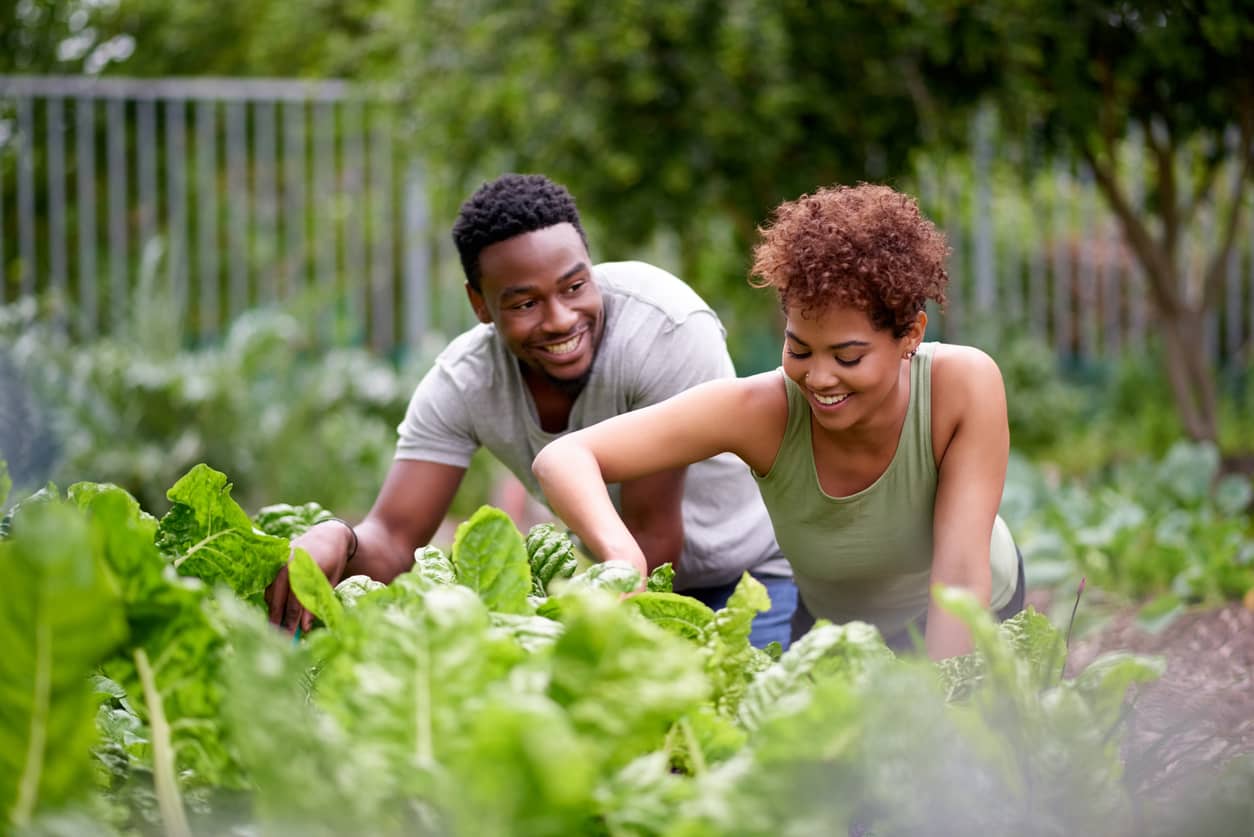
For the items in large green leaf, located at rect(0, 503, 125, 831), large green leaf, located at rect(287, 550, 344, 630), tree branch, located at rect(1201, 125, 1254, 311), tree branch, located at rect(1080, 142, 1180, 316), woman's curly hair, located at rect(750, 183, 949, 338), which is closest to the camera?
large green leaf, located at rect(0, 503, 125, 831)

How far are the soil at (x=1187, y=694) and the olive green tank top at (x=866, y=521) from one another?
1.37 ft

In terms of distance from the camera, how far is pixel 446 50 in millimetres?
7590

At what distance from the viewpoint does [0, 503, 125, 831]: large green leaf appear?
0.75 meters

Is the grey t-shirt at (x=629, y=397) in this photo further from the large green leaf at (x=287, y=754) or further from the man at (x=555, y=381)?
the large green leaf at (x=287, y=754)

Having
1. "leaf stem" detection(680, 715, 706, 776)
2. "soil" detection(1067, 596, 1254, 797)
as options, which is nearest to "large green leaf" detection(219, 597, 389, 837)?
"leaf stem" detection(680, 715, 706, 776)

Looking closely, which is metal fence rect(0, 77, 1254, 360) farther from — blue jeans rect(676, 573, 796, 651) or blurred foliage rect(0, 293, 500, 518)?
blue jeans rect(676, 573, 796, 651)

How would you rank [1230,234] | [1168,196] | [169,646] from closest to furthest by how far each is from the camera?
[169,646] < [1230,234] < [1168,196]

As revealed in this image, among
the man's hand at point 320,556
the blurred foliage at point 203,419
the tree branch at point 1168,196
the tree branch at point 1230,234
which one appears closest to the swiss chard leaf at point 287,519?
the man's hand at point 320,556

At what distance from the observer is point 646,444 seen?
6.31 feet

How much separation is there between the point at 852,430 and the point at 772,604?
3.18ft

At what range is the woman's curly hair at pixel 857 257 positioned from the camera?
1.74 metres

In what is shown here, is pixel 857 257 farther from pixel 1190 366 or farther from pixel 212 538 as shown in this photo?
pixel 1190 366

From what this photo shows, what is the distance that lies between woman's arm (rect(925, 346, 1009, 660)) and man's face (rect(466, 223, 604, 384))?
73 cm

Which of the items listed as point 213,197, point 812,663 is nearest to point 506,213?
point 812,663
